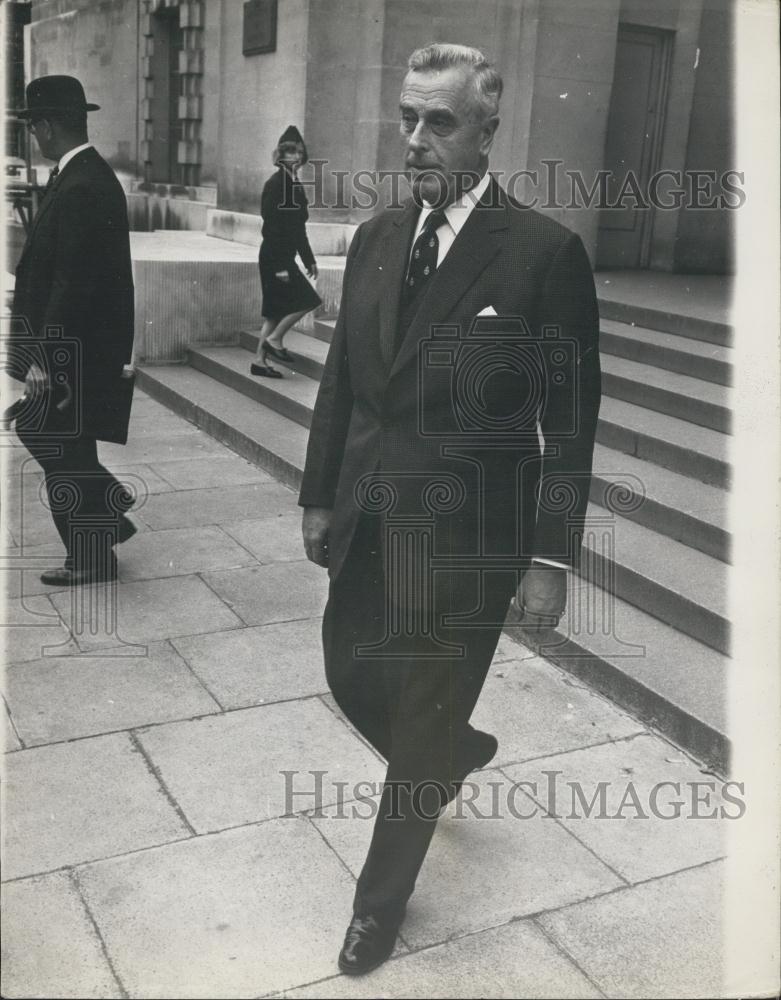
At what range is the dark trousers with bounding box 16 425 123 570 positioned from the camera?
16.3 ft

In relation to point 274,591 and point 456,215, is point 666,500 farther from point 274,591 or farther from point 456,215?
point 456,215

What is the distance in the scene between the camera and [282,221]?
8.67 meters

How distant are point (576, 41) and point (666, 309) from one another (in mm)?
3430

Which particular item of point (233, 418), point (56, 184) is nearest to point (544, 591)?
point (56, 184)

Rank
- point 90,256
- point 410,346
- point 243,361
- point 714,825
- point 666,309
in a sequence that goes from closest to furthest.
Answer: point 410,346 → point 714,825 → point 90,256 → point 666,309 → point 243,361

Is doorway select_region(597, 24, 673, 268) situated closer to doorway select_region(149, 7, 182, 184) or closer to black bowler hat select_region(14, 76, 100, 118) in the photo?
black bowler hat select_region(14, 76, 100, 118)

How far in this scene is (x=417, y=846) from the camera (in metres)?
2.76

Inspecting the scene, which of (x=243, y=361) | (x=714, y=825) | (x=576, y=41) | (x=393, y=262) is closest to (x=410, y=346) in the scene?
(x=393, y=262)

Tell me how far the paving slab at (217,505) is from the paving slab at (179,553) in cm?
17

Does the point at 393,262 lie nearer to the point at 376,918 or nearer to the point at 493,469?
the point at 493,469

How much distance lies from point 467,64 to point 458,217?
0.36 m

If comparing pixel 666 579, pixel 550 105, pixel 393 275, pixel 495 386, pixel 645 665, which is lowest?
pixel 645 665

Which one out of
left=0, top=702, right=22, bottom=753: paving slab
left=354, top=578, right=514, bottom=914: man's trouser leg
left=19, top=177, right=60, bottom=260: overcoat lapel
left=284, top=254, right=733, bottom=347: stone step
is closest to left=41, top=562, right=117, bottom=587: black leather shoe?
left=0, top=702, right=22, bottom=753: paving slab

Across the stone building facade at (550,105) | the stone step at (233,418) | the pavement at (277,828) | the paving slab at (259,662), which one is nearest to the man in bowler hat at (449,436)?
the pavement at (277,828)
